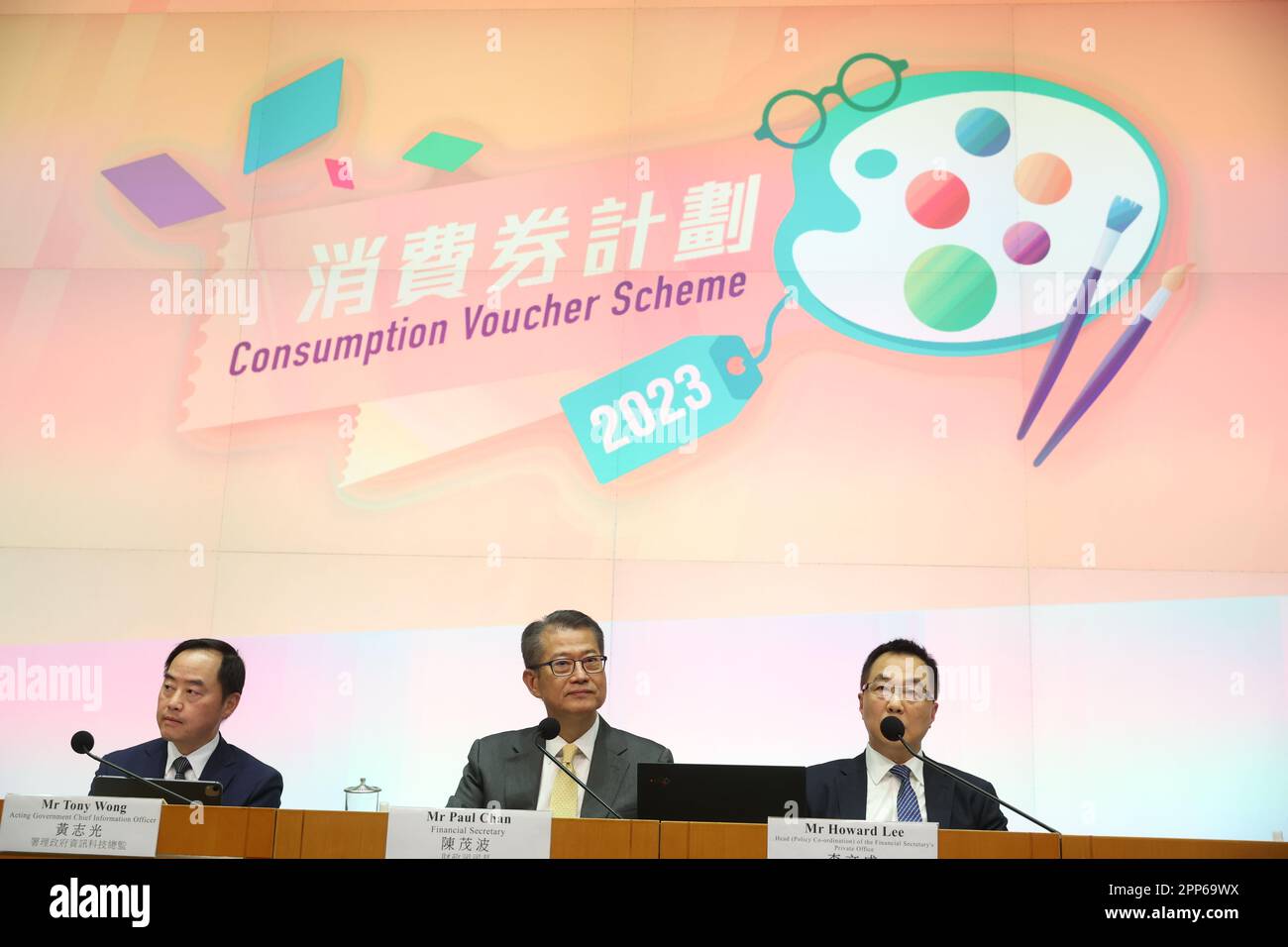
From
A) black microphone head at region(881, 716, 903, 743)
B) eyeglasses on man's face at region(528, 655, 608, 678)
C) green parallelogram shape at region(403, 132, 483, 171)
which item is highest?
green parallelogram shape at region(403, 132, 483, 171)

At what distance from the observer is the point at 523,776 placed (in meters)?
3.19

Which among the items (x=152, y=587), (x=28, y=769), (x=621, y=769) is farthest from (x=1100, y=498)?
(x=28, y=769)

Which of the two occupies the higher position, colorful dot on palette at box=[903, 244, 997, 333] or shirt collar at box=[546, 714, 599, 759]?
colorful dot on palette at box=[903, 244, 997, 333]

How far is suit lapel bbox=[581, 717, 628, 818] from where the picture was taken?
3086 mm

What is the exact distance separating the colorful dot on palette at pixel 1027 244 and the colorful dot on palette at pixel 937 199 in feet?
0.69

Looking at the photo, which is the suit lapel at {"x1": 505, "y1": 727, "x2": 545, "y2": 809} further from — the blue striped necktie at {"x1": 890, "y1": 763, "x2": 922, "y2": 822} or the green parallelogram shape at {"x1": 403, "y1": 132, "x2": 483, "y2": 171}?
the green parallelogram shape at {"x1": 403, "y1": 132, "x2": 483, "y2": 171}

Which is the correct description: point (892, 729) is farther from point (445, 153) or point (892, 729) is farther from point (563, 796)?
point (445, 153)

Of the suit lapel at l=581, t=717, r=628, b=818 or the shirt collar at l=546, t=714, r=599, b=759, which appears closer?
the suit lapel at l=581, t=717, r=628, b=818

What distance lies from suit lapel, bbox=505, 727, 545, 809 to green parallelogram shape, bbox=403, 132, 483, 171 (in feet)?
8.11

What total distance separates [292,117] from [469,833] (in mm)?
3312

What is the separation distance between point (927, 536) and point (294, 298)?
2656 millimetres

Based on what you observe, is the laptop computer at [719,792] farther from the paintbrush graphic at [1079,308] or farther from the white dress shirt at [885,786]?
the paintbrush graphic at [1079,308]

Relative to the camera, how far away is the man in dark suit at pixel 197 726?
3.38 meters

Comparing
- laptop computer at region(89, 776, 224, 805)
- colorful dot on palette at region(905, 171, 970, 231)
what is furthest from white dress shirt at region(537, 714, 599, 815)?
colorful dot on palette at region(905, 171, 970, 231)
